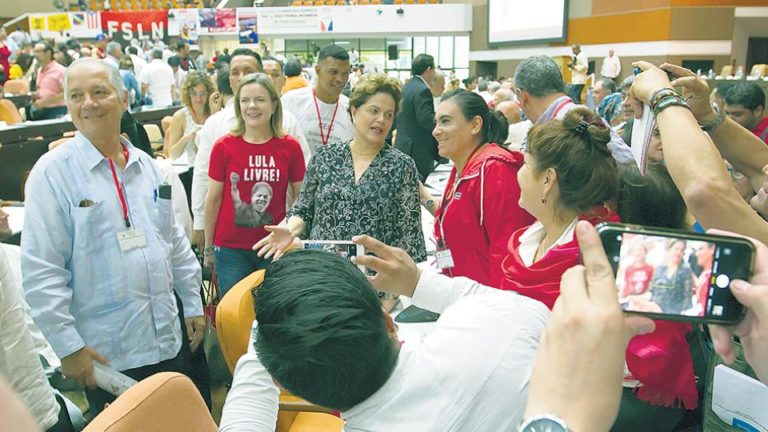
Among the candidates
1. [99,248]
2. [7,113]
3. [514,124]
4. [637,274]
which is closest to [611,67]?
[514,124]

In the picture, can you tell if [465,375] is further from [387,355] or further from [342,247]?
[342,247]

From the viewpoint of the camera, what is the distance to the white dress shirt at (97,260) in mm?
1907

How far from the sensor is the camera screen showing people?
739 mm

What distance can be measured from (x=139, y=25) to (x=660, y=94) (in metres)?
21.4

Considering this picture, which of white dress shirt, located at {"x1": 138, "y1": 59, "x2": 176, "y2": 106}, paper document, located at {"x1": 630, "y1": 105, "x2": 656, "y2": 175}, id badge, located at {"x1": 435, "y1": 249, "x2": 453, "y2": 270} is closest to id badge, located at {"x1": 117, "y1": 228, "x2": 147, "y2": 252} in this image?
id badge, located at {"x1": 435, "y1": 249, "x2": 453, "y2": 270}

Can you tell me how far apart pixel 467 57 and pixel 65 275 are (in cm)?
1989

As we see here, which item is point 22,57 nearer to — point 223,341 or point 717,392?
point 223,341

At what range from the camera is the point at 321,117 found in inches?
144

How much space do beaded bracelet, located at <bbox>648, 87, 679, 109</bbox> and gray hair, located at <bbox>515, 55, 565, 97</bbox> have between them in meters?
2.14

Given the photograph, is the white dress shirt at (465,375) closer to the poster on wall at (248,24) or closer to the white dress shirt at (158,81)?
the white dress shirt at (158,81)

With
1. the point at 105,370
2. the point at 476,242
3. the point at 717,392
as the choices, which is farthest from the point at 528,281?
the point at 105,370

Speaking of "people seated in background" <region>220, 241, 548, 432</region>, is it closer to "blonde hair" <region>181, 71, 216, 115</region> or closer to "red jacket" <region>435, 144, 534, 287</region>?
"red jacket" <region>435, 144, 534, 287</region>

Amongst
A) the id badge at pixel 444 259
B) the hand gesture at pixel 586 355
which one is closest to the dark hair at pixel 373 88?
the id badge at pixel 444 259

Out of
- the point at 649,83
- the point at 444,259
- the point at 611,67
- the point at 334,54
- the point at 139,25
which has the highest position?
the point at 139,25
